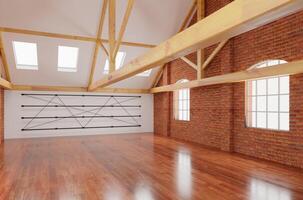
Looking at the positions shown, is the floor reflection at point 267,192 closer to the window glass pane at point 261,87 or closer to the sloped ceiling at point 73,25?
the window glass pane at point 261,87

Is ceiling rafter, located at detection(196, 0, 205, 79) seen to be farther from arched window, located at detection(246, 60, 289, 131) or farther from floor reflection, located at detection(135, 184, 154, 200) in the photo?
floor reflection, located at detection(135, 184, 154, 200)

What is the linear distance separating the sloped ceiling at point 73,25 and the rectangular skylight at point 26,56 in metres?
0.21

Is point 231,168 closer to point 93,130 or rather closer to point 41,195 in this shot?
point 41,195

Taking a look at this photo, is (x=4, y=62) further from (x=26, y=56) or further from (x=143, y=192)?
(x=143, y=192)

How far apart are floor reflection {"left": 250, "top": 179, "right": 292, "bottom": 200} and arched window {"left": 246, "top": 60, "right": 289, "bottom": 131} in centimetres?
195

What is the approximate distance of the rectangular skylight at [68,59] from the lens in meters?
8.81

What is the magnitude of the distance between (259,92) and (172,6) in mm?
3780

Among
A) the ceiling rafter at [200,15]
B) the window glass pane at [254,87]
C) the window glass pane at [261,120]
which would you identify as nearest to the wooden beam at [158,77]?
the ceiling rafter at [200,15]

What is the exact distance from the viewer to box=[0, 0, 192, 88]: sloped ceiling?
21.9ft

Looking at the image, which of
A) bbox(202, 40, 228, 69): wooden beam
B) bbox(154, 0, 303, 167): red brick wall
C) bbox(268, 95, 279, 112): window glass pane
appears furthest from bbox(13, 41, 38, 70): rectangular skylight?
bbox(268, 95, 279, 112): window glass pane

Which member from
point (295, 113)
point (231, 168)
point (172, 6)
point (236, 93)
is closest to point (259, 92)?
point (236, 93)

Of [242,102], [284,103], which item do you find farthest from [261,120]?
[284,103]

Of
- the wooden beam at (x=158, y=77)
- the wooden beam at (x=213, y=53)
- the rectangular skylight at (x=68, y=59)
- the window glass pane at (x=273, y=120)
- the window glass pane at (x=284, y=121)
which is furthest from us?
the wooden beam at (x=158, y=77)

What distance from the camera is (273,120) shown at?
5.53 meters
